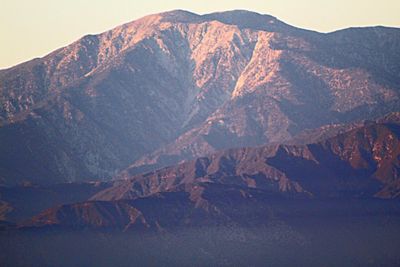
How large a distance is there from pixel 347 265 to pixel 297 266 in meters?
10.4

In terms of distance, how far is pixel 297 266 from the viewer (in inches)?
7859

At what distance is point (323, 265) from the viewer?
198m

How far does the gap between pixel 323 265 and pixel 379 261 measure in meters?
11.8

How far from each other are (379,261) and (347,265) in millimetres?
7386

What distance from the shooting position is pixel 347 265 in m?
196

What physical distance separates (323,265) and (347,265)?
16.1 feet

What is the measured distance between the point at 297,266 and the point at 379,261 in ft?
55.5

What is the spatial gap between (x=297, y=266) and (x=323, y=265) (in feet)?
18.2

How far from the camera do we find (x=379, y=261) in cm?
19862
